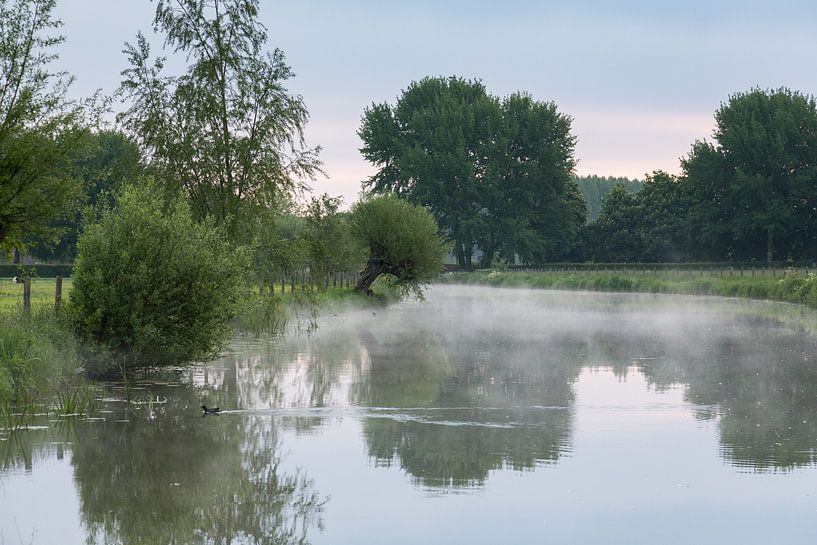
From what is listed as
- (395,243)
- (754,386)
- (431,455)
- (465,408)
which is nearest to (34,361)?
(465,408)

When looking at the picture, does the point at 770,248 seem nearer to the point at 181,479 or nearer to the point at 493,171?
the point at 493,171

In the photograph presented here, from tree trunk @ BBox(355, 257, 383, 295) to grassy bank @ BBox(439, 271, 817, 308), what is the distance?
22537 mm

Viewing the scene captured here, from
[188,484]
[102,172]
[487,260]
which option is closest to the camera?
[188,484]

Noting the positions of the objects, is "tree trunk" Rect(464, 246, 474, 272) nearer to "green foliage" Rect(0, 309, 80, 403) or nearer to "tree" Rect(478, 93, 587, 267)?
"tree" Rect(478, 93, 587, 267)

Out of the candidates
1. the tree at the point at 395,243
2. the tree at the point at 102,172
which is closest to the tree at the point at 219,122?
the tree at the point at 102,172

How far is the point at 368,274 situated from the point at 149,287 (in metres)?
37.5

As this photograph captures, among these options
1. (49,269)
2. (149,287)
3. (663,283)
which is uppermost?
(663,283)

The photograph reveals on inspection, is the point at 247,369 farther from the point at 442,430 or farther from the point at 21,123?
the point at 442,430

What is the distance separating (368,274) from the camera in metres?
59.2

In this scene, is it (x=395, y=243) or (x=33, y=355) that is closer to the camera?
(x=33, y=355)

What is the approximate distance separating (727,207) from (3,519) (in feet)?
304

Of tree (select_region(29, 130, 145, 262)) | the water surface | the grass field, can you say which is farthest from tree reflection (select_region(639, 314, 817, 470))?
the grass field

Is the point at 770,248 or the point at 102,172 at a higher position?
the point at 770,248

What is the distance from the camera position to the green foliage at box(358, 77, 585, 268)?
112 m
